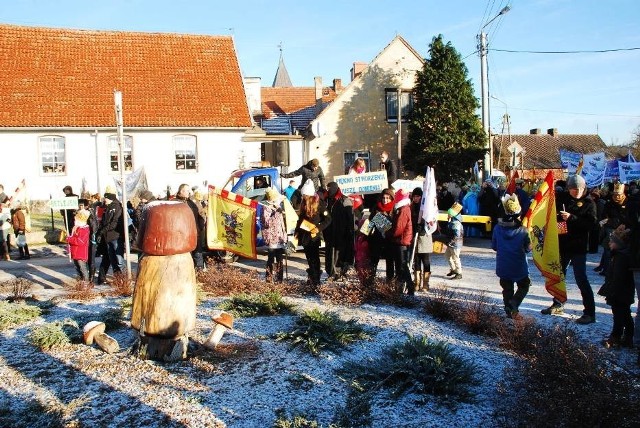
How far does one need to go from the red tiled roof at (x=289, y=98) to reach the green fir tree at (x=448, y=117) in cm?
1262

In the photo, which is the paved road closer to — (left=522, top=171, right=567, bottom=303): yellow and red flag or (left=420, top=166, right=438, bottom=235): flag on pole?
(left=420, top=166, right=438, bottom=235): flag on pole

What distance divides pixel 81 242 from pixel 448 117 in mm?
22086

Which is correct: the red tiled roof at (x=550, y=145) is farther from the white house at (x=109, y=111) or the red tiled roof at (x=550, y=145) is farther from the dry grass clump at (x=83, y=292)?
the dry grass clump at (x=83, y=292)

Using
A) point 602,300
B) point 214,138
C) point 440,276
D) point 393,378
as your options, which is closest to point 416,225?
point 440,276

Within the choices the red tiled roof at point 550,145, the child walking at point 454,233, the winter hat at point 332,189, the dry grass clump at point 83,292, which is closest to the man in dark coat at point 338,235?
the winter hat at point 332,189

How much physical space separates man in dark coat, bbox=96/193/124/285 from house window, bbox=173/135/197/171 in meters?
16.1

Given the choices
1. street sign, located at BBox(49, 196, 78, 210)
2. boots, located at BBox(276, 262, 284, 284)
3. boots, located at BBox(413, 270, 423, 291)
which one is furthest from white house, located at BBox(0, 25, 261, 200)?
boots, located at BBox(413, 270, 423, 291)

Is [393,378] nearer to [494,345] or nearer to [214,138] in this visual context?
[494,345]

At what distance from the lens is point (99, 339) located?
6719 millimetres

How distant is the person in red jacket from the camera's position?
9.27 m

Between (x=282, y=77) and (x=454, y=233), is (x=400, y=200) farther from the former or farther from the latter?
(x=282, y=77)

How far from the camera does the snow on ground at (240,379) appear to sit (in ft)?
16.6

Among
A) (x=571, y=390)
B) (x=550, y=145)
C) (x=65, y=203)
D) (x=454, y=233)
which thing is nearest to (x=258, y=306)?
(x=454, y=233)

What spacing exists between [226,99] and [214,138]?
→ 2.07m
